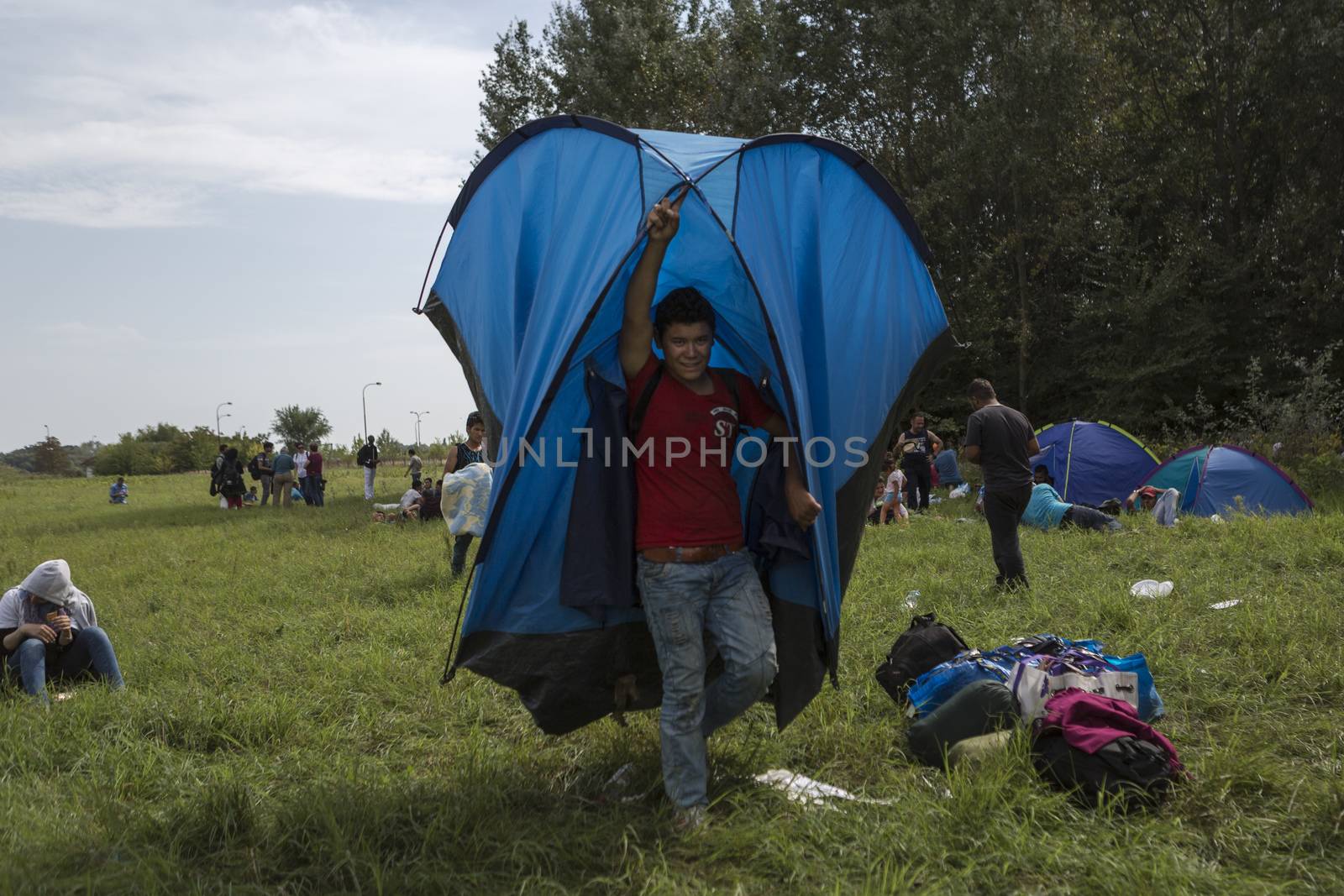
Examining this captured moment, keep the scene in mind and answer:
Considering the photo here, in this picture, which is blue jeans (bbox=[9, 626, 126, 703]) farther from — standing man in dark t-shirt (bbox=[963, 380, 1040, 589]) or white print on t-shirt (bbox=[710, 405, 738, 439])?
standing man in dark t-shirt (bbox=[963, 380, 1040, 589])

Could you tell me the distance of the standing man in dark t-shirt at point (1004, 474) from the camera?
746 centimetres

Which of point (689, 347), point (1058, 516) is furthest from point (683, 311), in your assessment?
point (1058, 516)

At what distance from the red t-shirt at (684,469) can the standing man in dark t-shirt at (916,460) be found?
11.8 meters

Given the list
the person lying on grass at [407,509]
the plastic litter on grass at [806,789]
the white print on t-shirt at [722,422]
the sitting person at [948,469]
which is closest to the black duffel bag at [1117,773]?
the plastic litter on grass at [806,789]

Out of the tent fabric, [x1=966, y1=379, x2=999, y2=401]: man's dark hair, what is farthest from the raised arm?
the tent fabric

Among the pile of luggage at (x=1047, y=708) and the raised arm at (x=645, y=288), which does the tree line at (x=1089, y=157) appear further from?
Answer: the raised arm at (x=645, y=288)

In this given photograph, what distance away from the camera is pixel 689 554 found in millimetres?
3719

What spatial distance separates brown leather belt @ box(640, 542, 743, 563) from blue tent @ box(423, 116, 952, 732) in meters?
0.19

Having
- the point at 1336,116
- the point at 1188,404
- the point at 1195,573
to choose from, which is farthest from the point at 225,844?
the point at 1336,116

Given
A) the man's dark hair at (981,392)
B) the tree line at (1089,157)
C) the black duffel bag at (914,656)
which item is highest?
the tree line at (1089,157)

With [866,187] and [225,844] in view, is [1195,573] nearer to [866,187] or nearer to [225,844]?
[866,187]

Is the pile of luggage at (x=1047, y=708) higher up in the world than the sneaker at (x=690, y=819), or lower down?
higher up

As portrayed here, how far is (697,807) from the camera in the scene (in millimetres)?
3705

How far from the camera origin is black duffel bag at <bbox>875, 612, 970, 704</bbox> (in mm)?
5098
